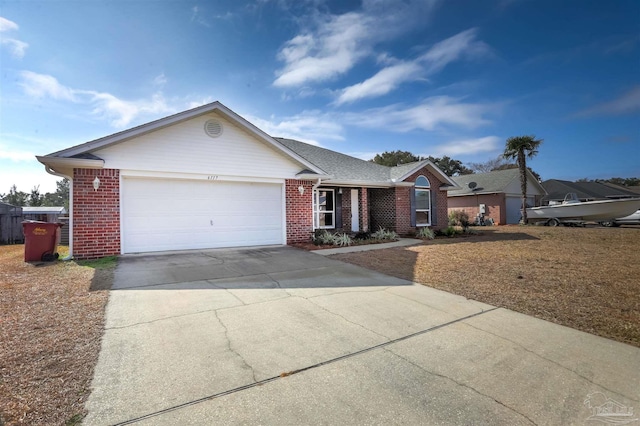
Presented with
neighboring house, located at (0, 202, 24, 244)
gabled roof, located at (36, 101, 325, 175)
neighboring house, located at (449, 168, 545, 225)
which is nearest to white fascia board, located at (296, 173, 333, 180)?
gabled roof, located at (36, 101, 325, 175)

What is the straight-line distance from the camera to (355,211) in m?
15.2

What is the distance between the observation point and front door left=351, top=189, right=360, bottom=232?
1503cm

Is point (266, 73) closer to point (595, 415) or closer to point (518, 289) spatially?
point (518, 289)

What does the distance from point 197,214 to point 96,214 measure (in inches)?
105

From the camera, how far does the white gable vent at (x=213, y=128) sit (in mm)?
9948

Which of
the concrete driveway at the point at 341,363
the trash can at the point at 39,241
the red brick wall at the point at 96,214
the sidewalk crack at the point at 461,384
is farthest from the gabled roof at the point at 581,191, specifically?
the trash can at the point at 39,241

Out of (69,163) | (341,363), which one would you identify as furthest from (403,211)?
(69,163)

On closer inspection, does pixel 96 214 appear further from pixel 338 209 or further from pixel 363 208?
pixel 363 208

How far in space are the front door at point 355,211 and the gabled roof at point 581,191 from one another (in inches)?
1087

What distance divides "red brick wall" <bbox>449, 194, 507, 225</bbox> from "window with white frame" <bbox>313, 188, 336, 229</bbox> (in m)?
17.9

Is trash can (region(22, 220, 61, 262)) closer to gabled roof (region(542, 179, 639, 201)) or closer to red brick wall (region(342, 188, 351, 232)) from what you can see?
red brick wall (region(342, 188, 351, 232))

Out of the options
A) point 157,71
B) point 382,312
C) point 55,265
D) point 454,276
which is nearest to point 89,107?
point 157,71

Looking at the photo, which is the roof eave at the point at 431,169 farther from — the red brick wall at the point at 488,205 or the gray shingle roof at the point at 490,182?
the red brick wall at the point at 488,205

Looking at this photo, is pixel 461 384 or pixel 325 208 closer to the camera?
pixel 461 384
